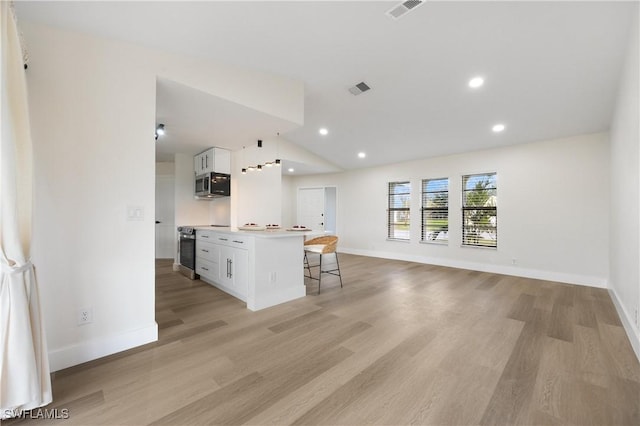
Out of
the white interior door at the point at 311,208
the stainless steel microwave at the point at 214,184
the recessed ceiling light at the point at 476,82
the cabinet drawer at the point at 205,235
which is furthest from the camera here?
the white interior door at the point at 311,208

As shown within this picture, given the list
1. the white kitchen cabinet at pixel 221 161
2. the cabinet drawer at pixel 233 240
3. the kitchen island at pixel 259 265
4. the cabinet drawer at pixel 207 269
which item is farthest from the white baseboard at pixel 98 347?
the white kitchen cabinet at pixel 221 161

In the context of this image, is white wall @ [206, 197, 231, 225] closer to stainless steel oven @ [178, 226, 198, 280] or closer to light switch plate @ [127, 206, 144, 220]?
stainless steel oven @ [178, 226, 198, 280]

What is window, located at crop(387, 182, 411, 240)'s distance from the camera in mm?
6797

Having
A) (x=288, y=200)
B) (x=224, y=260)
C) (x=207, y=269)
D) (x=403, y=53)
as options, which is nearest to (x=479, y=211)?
(x=403, y=53)

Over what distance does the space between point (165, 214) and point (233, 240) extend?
4.48 metres

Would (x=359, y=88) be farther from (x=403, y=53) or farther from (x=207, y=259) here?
(x=207, y=259)

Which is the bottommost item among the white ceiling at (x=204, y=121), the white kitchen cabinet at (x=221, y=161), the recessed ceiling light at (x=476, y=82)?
the white kitchen cabinet at (x=221, y=161)

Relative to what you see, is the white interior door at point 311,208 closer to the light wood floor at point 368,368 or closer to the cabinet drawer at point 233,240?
the cabinet drawer at point 233,240

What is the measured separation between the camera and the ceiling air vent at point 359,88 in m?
3.71

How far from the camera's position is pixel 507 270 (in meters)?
5.21

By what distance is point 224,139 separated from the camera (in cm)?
434

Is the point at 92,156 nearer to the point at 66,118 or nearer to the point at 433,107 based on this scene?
the point at 66,118

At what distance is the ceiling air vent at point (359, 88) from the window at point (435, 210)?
3.35 meters

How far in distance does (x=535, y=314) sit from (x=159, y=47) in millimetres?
4921
